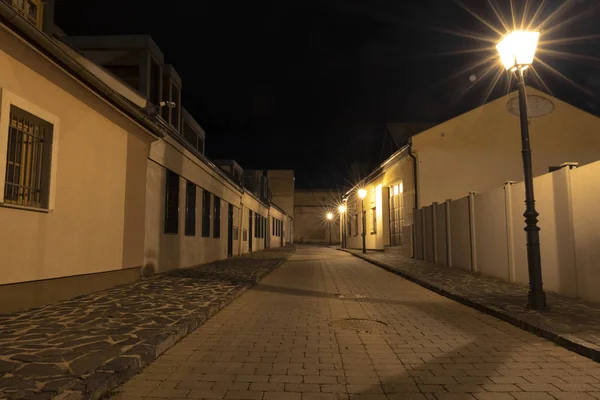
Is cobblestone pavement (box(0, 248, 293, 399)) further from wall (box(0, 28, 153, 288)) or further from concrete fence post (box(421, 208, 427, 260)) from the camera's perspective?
concrete fence post (box(421, 208, 427, 260))

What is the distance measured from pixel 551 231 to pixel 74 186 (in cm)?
941

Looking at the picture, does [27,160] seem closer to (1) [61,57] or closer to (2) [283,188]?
(1) [61,57]

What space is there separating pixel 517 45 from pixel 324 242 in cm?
6015

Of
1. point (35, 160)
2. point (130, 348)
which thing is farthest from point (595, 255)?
point (35, 160)

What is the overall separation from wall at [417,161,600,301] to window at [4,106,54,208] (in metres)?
9.34

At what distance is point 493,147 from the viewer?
2141 cm

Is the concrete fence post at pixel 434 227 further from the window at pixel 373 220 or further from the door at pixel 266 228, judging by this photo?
the door at pixel 266 228

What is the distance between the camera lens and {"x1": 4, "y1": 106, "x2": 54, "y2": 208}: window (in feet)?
21.8

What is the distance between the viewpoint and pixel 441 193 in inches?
829

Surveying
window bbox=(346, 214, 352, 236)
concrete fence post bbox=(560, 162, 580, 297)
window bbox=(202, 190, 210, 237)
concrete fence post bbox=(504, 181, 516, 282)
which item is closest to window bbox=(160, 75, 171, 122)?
window bbox=(202, 190, 210, 237)

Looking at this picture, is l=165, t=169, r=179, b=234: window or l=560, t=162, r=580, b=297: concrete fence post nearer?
l=560, t=162, r=580, b=297: concrete fence post

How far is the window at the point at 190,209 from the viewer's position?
14836mm

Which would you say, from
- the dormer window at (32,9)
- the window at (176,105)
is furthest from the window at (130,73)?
the dormer window at (32,9)

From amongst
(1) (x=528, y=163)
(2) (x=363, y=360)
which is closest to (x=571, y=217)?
(1) (x=528, y=163)
